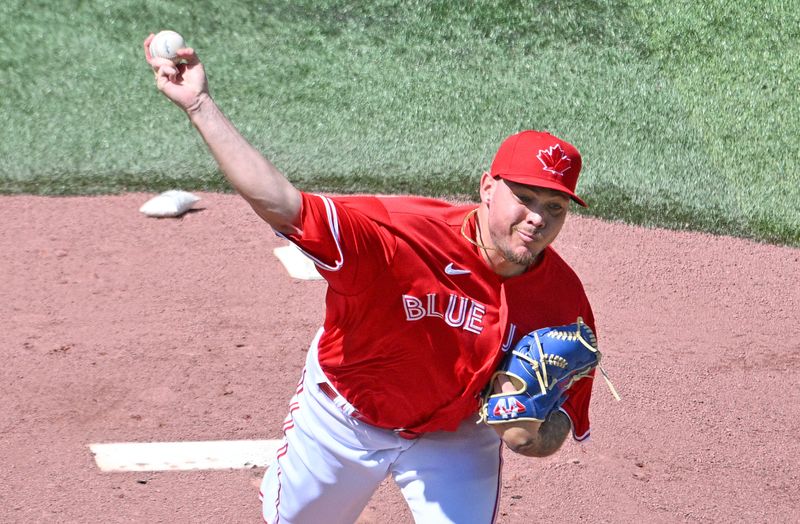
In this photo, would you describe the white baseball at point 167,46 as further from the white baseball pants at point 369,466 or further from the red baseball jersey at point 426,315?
the white baseball pants at point 369,466

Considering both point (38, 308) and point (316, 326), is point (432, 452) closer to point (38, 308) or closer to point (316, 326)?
point (316, 326)

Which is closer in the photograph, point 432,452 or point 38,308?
point 432,452

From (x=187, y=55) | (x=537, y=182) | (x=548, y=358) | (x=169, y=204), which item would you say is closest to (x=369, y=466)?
(x=548, y=358)

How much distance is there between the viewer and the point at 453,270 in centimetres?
328

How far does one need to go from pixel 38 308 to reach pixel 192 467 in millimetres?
1618

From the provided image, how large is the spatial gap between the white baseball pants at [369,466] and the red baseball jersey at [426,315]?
72 millimetres

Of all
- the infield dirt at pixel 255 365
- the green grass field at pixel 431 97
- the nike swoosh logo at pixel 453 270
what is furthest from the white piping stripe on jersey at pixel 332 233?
the green grass field at pixel 431 97

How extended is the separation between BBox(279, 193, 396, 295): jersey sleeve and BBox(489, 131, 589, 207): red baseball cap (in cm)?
41

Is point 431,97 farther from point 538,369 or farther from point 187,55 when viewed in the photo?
point 187,55

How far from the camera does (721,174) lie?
7.89 meters

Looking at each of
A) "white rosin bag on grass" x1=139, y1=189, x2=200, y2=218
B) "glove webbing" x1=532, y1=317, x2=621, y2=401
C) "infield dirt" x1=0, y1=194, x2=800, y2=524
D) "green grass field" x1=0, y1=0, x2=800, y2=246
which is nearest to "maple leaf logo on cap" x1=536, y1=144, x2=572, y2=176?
"glove webbing" x1=532, y1=317, x2=621, y2=401

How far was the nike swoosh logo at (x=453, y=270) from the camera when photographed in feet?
10.7

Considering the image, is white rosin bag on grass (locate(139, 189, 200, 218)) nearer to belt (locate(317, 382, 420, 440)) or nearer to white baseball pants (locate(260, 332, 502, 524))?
white baseball pants (locate(260, 332, 502, 524))

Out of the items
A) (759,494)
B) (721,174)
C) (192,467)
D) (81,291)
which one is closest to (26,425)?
(192,467)
